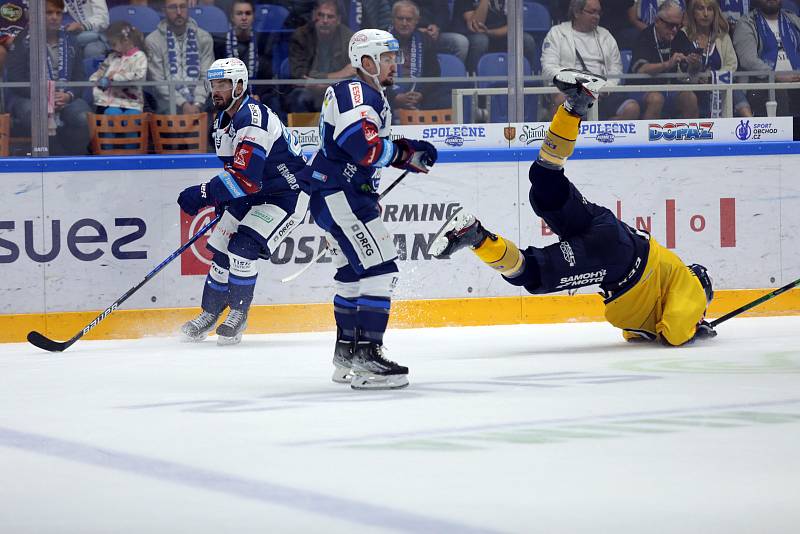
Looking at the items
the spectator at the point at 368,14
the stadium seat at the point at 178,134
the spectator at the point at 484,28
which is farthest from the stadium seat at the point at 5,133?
the spectator at the point at 484,28

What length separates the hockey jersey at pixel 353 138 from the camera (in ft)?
16.2

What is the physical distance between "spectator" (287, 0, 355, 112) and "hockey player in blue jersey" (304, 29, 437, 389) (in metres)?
2.47

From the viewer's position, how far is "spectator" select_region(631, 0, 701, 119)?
7.89 metres

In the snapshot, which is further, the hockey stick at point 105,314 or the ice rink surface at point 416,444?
the hockey stick at point 105,314

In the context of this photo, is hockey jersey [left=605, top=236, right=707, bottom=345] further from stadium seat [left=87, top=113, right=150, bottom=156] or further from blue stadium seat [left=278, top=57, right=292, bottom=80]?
stadium seat [left=87, top=113, right=150, bottom=156]

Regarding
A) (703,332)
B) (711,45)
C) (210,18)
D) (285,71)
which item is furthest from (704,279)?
(210,18)

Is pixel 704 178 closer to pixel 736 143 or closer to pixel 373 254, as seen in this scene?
pixel 736 143

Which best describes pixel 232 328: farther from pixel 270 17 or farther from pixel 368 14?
pixel 368 14

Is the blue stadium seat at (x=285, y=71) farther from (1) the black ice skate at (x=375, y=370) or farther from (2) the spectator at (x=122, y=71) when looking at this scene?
(1) the black ice skate at (x=375, y=370)

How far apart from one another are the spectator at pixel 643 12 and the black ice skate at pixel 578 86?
6.89 feet

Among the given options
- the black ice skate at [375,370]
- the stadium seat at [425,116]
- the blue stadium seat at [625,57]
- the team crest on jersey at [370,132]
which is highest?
Result: the blue stadium seat at [625,57]

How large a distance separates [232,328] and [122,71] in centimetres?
170

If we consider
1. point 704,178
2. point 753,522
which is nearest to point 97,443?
point 753,522

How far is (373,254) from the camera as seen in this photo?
504 cm
